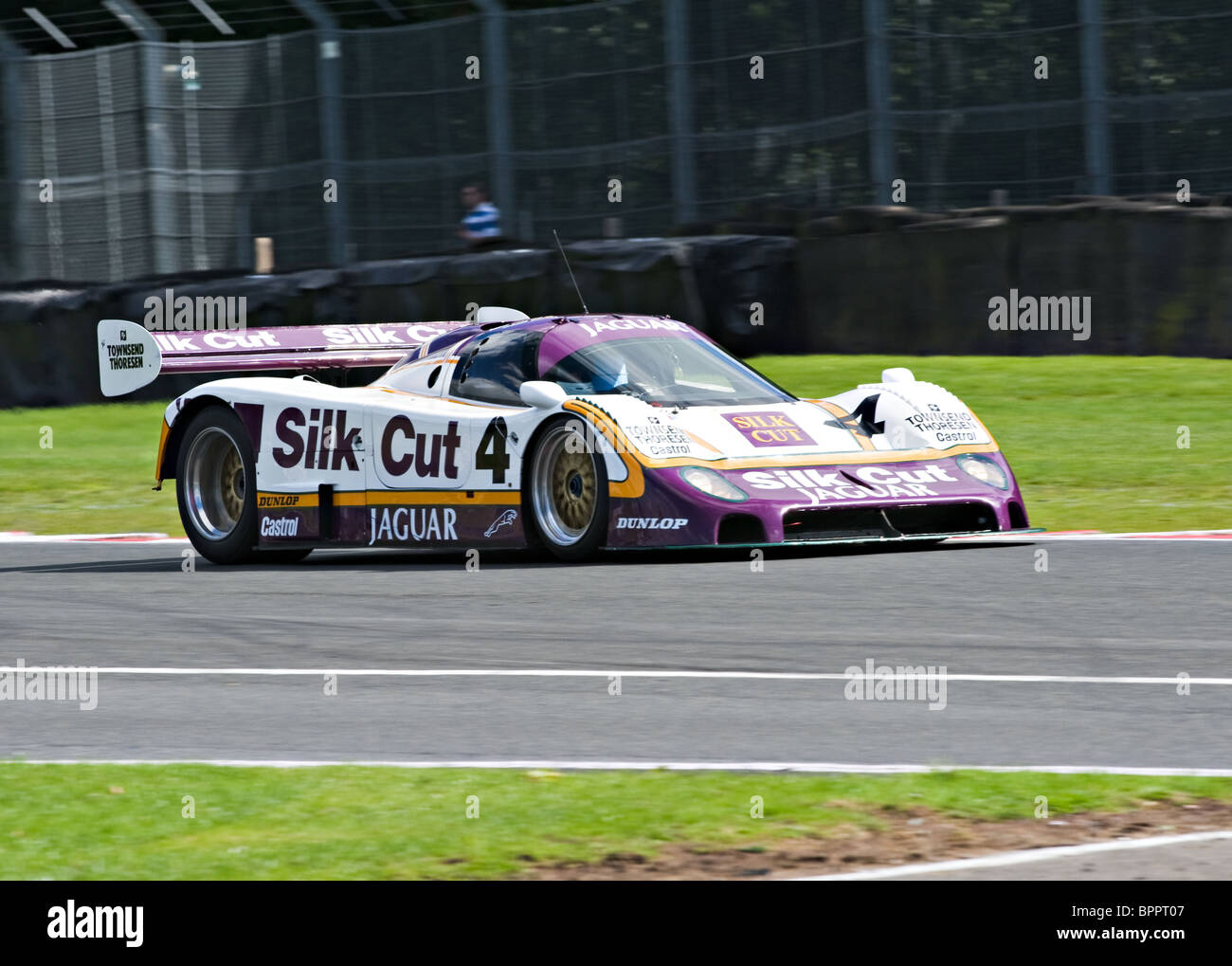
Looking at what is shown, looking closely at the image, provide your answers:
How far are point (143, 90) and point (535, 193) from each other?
463 centimetres

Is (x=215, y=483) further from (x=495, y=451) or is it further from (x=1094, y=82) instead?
(x=1094, y=82)

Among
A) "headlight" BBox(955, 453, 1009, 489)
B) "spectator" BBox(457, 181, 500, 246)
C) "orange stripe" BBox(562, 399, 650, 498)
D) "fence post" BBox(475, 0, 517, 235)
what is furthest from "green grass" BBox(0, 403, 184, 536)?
"headlight" BBox(955, 453, 1009, 489)

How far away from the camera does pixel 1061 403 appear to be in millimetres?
17062

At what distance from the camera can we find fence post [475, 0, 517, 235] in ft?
63.8

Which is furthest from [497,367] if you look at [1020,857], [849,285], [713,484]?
[849,285]

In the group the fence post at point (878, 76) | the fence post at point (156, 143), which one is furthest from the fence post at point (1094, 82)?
the fence post at point (156, 143)

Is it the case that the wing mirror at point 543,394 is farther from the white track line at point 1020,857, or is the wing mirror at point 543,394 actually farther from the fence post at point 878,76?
the fence post at point 878,76

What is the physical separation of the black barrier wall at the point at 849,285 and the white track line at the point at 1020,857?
492 inches

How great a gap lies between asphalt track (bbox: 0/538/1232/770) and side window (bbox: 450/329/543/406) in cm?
85

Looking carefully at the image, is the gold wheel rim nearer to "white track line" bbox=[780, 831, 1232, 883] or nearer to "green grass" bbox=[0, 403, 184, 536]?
"green grass" bbox=[0, 403, 184, 536]

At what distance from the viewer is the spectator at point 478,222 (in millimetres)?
19359
